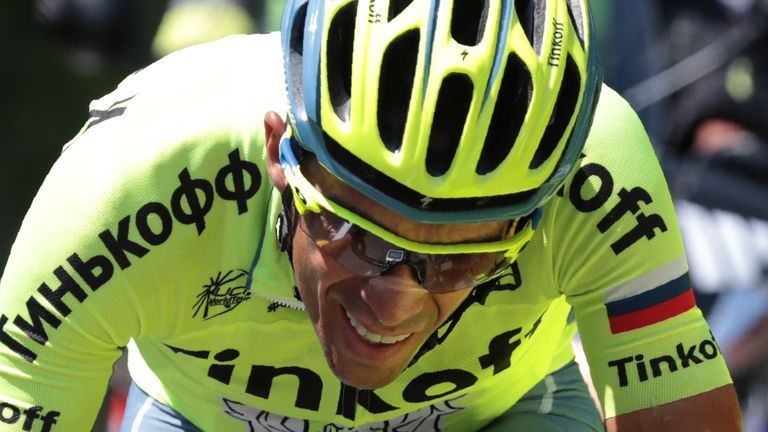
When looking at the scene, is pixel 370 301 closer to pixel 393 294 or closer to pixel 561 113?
pixel 393 294

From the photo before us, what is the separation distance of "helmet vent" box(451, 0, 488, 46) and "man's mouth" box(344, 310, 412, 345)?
609 mm

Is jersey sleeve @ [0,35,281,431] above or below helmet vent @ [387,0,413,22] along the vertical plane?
below

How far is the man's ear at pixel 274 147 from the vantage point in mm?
3094

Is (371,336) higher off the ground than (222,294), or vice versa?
(222,294)

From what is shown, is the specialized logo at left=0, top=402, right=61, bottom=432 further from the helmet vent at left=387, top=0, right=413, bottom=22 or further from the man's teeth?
the helmet vent at left=387, top=0, right=413, bottom=22

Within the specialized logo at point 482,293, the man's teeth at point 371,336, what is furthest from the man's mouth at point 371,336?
the specialized logo at point 482,293

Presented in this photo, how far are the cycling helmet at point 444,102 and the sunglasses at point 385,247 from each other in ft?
0.23

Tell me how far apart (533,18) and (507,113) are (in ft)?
0.75

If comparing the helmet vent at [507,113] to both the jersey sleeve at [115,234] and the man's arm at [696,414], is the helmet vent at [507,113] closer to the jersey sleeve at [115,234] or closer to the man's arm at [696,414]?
the jersey sleeve at [115,234]

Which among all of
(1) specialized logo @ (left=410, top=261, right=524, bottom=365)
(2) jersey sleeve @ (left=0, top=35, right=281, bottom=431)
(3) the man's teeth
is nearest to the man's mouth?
(3) the man's teeth

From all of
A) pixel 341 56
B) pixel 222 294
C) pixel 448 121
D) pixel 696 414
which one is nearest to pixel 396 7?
pixel 341 56

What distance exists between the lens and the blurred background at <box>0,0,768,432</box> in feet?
21.7

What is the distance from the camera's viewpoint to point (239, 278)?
128 inches

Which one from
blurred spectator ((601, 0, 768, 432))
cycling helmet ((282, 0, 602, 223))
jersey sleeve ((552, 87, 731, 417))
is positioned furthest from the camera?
blurred spectator ((601, 0, 768, 432))
